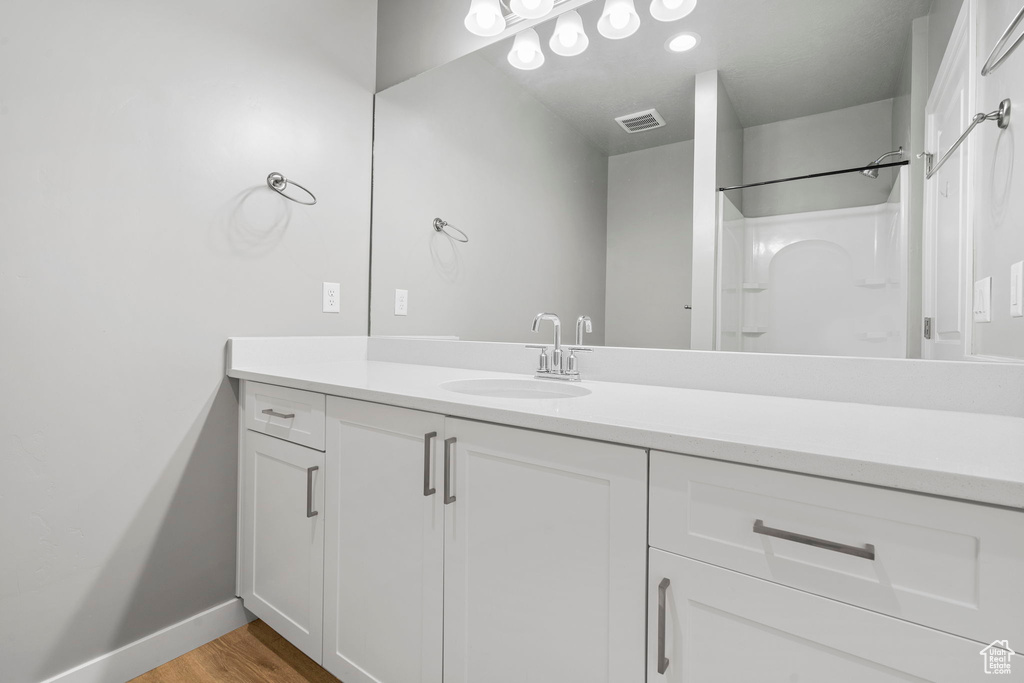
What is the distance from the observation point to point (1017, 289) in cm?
82

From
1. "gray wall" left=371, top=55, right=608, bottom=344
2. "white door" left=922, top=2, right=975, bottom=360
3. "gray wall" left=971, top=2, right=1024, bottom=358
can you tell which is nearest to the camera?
"gray wall" left=971, top=2, right=1024, bottom=358

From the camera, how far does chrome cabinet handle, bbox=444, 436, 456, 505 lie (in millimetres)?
986

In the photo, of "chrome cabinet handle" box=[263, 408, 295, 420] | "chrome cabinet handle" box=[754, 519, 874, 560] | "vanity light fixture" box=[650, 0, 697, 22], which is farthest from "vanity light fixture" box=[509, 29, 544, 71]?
"chrome cabinet handle" box=[754, 519, 874, 560]

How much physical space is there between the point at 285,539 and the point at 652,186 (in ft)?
4.74

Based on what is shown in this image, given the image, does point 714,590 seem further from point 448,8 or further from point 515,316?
point 448,8

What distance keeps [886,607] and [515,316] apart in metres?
1.21

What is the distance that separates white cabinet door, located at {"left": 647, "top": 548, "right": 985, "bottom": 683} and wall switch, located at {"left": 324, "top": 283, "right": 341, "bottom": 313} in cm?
150

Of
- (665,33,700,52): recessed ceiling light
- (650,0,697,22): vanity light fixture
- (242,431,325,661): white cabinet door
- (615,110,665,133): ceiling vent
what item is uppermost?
(650,0,697,22): vanity light fixture

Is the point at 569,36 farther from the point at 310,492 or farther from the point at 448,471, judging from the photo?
the point at 310,492

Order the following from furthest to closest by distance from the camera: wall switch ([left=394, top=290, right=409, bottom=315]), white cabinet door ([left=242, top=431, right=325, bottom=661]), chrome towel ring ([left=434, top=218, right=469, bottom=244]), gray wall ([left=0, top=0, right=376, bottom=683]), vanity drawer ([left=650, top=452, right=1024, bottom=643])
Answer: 1. wall switch ([left=394, top=290, right=409, bottom=315])
2. chrome towel ring ([left=434, top=218, right=469, bottom=244])
3. white cabinet door ([left=242, top=431, right=325, bottom=661])
4. gray wall ([left=0, top=0, right=376, bottom=683])
5. vanity drawer ([left=650, top=452, right=1024, bottom=643])

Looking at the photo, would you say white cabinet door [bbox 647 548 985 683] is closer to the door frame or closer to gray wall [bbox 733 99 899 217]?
the door frame

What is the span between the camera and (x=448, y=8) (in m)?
1.85

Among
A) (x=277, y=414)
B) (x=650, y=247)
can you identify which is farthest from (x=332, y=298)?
(x=650, y=247)

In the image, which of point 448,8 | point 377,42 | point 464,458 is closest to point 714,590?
point 464,458
